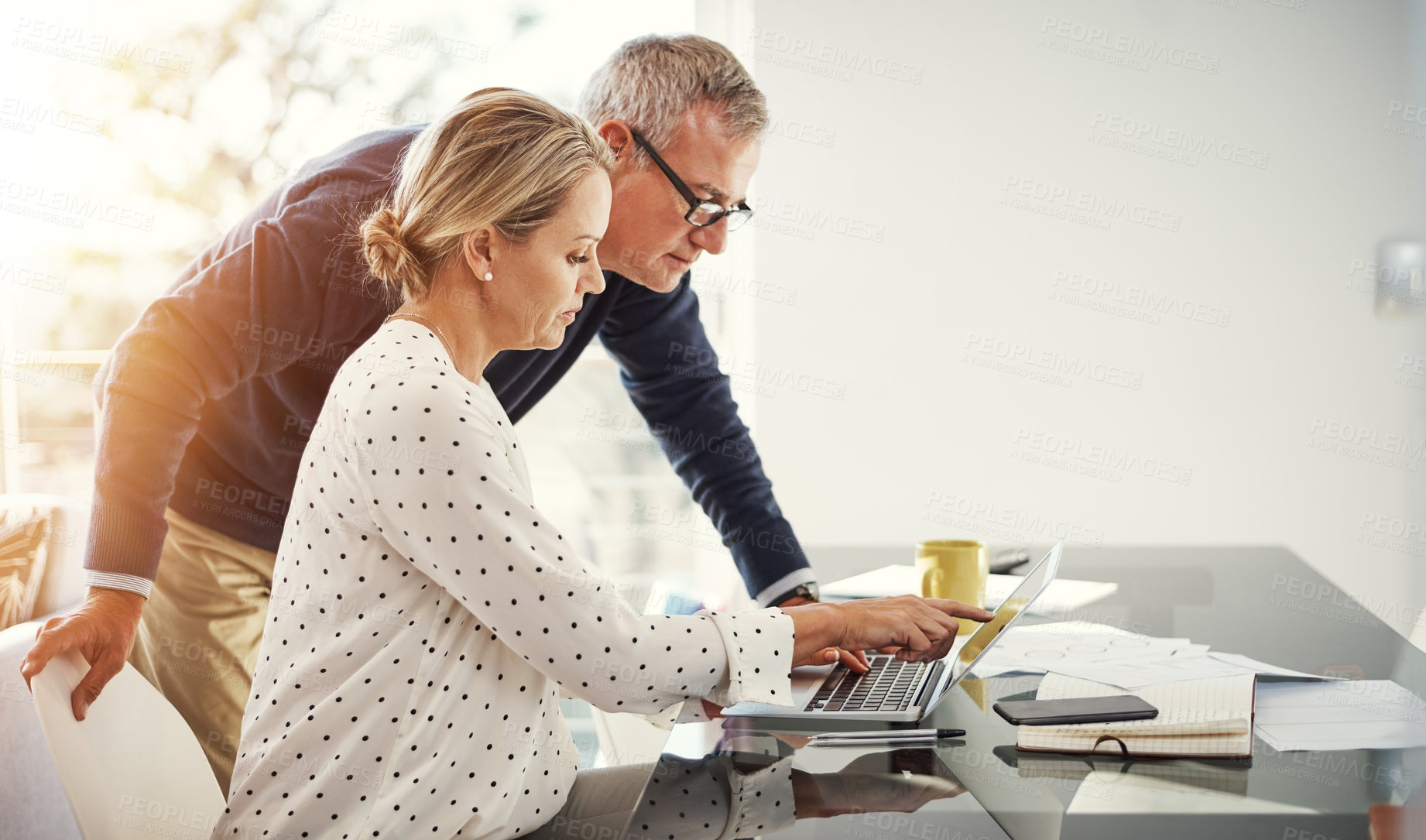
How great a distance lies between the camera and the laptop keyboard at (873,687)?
107 centimetres

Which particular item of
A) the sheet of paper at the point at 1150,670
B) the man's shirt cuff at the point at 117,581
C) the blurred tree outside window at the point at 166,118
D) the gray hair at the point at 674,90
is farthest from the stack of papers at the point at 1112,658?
the blurred tree outside window at the point at 166,118

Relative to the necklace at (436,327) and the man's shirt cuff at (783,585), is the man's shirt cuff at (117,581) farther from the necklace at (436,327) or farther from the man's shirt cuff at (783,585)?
the man's shirt cuff at (783,585)

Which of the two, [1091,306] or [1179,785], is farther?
[1091,306]

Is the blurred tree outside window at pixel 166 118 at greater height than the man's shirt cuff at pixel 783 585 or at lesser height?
greater

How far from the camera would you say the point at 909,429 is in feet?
9.80

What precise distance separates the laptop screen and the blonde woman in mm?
166

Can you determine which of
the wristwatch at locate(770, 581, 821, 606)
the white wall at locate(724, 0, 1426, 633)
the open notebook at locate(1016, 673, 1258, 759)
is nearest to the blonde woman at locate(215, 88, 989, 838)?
the open notebook at locate(1016, 673, 1258, 759)

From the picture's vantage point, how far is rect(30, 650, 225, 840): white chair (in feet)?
3.24

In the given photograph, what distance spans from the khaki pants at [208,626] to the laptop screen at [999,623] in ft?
3.59

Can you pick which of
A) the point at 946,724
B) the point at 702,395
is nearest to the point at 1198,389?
the point at 702,395

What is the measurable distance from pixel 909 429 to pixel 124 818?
2293mm

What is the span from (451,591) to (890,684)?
1.65 ft

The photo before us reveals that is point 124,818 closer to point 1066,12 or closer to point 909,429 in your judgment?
point 909,429

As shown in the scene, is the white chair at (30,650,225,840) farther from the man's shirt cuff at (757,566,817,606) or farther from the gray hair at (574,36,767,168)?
the gray hair at (574,36,767,168)
